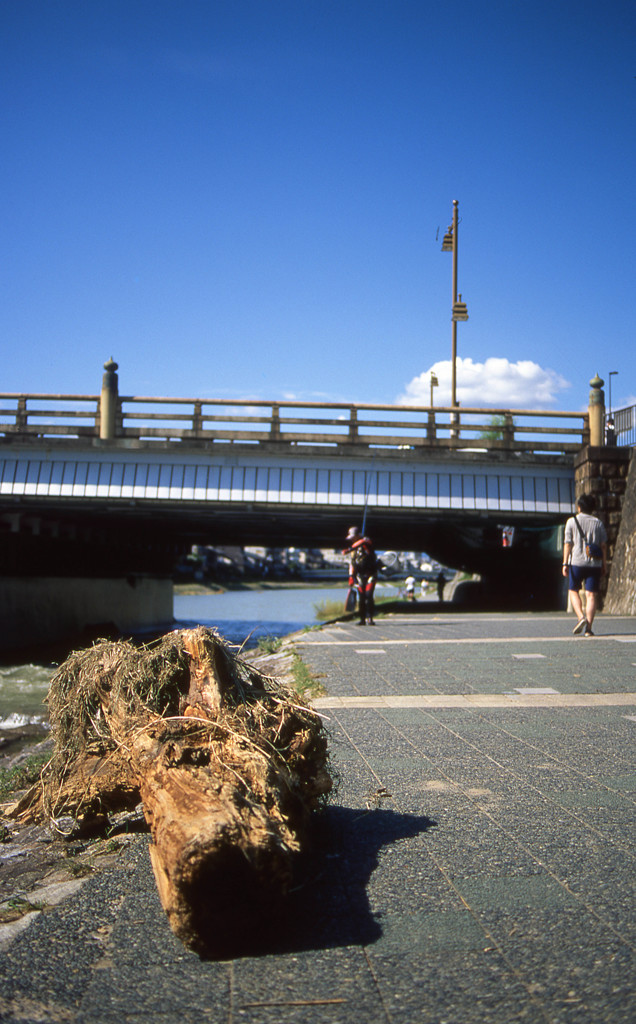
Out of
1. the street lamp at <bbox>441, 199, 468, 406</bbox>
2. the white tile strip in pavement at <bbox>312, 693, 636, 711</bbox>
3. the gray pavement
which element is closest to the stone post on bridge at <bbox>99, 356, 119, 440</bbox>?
the street lamp at <bbox>441, 199, 468, 406</bbox>

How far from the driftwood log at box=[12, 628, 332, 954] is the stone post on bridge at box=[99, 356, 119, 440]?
17082 millimetres

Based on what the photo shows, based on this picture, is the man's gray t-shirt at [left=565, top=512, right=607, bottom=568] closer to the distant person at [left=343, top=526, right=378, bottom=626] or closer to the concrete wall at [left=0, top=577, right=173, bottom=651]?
the distant person at [left=343, top=526, right=378, bottom=626]

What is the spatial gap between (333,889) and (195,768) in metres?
0.66

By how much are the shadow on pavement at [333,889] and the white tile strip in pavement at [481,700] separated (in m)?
2.77

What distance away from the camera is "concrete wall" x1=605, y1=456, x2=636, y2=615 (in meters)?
17.7

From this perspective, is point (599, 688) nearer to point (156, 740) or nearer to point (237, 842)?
point (156, 740)

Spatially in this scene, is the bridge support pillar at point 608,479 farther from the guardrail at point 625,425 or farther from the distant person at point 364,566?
the distant person at point 364,566

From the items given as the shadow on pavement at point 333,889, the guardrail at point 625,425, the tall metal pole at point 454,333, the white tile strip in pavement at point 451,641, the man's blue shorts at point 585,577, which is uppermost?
the tall metal pole at point 454,333

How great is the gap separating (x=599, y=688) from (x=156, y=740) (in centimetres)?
516

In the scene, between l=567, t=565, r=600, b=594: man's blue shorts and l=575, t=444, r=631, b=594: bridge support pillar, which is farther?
l=575, t=444, r=631, b=594: bridge support pillar

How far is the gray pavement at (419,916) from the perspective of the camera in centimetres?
232

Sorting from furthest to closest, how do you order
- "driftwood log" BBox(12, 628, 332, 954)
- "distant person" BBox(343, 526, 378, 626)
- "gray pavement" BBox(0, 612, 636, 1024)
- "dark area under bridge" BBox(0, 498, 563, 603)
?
"dark area under bridge" BBox(0, 498, 563, 603) < "distant person" BBox(343, 526, 378, 626) < "driftwood log" BBox(12, 628, 332, 954) < "gray pavement" BBox(0, 612, 636, 1024)

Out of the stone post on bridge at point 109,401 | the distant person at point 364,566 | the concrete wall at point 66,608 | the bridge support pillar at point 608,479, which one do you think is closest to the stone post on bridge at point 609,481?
the bridge support pillar at point 608,479

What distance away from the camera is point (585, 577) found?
11.6 metres
